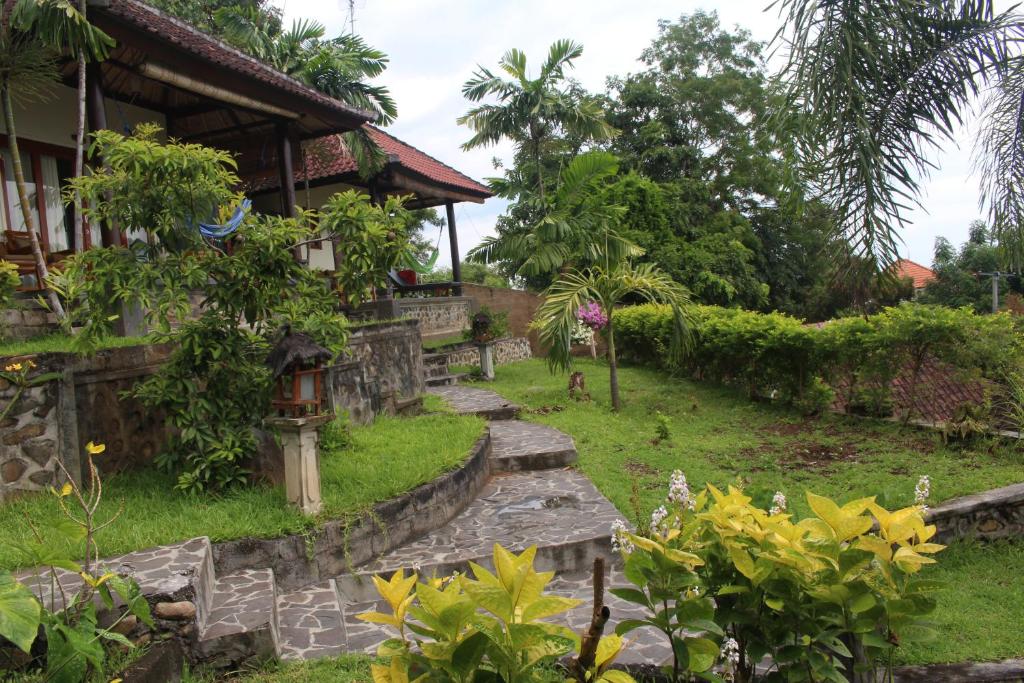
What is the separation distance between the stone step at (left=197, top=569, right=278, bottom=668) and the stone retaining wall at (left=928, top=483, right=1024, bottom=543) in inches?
182

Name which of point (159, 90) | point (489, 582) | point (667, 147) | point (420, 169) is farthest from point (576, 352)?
point (489, 582)

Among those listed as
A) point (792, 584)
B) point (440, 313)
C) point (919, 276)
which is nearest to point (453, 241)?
point (440, 313)

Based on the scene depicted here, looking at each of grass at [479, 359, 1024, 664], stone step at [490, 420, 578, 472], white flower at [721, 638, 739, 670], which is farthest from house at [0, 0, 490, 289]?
white flower at [721, 638, 739, 670]

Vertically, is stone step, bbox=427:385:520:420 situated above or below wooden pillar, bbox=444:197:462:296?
below

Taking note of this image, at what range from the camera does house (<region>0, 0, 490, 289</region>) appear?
7254mm

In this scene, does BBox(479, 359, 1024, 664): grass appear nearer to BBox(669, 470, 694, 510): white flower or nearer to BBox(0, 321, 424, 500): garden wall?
BBox(669, 470, 694, 510): white flower

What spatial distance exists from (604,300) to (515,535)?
557 centimetres

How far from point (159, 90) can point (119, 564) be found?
798cm

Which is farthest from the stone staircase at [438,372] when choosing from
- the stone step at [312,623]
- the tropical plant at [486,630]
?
the tropical plant at [486,630]

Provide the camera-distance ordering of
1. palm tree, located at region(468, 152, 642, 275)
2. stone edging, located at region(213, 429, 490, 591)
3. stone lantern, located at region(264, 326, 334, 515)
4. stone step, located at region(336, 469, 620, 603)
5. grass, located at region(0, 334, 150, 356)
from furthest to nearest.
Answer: palm tree, located at region(468, 152, 642, 275) → grass, located at region(0, 334, 150, 356) → stone step, located at region(336, 469, 620, 603) → stone lantern, located at region(264, 326, 334, 515) → stone edging, located at region(213, 429, 490, 591)

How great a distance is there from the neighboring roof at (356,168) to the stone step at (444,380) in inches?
163

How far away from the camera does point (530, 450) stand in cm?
760

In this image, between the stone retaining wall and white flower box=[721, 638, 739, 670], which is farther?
the stone retaining wall

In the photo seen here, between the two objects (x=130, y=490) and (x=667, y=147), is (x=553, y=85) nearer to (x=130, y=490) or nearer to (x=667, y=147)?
(x=667, y=147)
